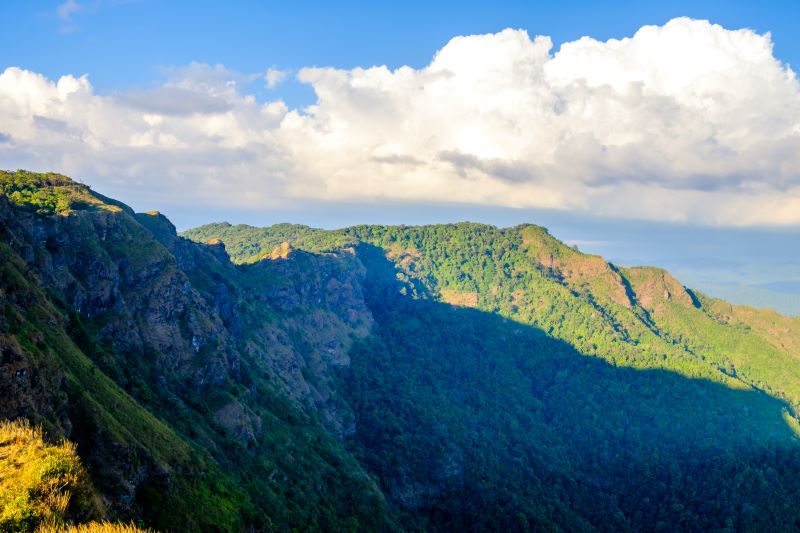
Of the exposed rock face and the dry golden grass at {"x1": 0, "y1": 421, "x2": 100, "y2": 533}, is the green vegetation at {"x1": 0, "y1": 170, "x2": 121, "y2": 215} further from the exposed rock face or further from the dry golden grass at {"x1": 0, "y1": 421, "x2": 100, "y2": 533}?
the dry golden grass at {"x1": 0, "y1": 421, "x2": 100, "y2": 533}

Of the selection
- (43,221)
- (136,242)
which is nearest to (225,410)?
(136,242)

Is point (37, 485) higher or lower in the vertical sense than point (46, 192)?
lower

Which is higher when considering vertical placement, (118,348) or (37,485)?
(37,485)

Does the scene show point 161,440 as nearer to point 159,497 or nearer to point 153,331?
point 159,497

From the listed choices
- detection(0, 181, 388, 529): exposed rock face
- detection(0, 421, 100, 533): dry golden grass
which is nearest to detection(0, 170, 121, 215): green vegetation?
detection(0, 181, 388, 529): exposed rock face

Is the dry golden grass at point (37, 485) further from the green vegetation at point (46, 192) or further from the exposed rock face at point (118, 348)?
the green vegetation at point (46, 192)

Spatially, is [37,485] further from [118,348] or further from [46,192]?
[46,192]

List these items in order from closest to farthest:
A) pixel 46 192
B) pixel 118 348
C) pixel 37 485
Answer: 1. pixel 37 485
2. pixel 118 348
3. pixel 46 192

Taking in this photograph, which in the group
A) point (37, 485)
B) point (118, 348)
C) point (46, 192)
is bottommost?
point (118, 348)

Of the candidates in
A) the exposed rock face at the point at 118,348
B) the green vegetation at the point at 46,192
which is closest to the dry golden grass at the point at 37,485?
the exposed rock face at the point at 118,348

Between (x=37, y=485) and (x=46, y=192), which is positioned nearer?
(x=37, y=485)

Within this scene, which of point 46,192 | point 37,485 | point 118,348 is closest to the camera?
point 37,485

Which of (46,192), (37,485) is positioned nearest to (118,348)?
(46,192)

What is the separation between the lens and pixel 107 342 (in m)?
126
